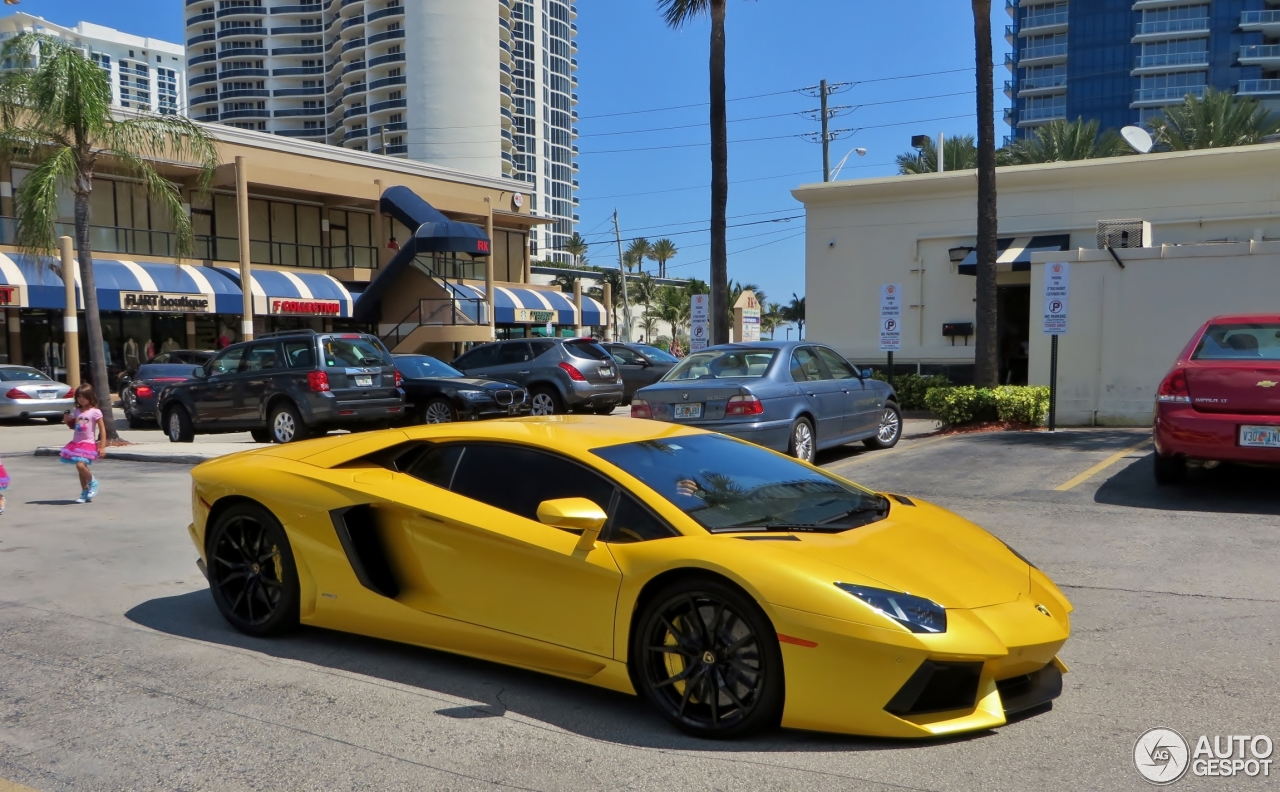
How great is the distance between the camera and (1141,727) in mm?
4047

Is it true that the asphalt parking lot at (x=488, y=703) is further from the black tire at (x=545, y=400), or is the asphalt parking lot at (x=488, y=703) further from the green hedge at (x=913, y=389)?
the black tire at (x=545, y=400)

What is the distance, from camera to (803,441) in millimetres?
11469

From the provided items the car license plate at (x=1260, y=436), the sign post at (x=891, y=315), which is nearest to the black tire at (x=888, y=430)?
the sign post at (x=891, y=315)

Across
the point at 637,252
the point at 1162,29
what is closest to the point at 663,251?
the point at 637,252

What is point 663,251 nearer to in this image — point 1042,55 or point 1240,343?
point 1042,55

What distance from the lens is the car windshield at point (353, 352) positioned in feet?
50.1

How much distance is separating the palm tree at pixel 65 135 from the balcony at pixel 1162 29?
8342 centimetres

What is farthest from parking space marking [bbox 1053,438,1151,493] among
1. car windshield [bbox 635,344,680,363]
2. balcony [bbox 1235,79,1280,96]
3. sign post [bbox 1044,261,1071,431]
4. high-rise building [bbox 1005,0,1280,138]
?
balcony [bbox 1235,79,1280,96]

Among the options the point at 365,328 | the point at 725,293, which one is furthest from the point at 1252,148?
the point at 365,328

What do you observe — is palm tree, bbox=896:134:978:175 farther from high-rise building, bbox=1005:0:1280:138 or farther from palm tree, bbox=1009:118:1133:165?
high-rise building, bbox=1005:0:1280:138

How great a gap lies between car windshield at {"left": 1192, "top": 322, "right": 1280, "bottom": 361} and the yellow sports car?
5.30 meters

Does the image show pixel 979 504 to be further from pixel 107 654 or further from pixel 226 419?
pixel 226 419

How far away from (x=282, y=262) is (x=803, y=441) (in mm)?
30994

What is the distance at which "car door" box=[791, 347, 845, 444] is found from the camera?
1168 centimetres
